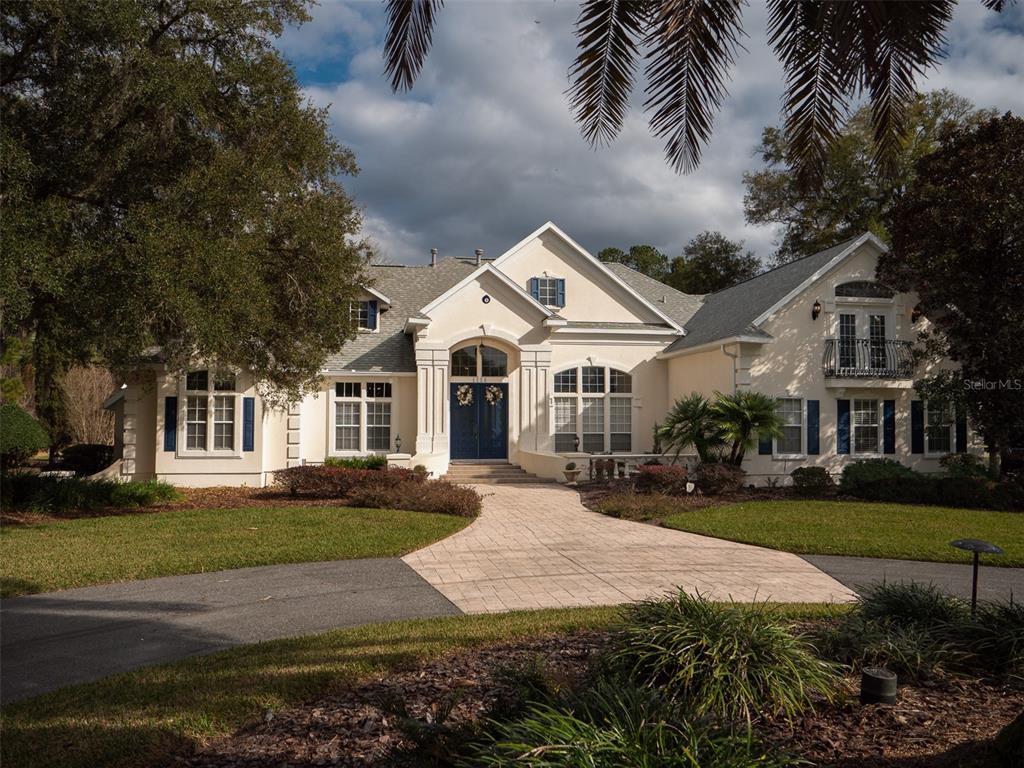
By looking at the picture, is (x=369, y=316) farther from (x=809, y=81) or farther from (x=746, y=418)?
(x=809, y=81)

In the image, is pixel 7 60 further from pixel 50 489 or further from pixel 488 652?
pixel 488 652

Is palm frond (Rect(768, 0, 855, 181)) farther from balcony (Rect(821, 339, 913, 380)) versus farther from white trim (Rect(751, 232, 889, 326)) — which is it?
balcony (Rect(821, 339, 913, 380))

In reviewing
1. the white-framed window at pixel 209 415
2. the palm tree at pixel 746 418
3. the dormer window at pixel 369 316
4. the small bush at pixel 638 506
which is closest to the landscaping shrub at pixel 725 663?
the small bush at pixel 638 506

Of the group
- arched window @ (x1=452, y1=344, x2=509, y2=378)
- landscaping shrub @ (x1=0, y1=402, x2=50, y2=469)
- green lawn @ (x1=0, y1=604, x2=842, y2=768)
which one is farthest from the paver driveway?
landscaping shrub @ (x1=0, y1=402, x2=50, y2=469)

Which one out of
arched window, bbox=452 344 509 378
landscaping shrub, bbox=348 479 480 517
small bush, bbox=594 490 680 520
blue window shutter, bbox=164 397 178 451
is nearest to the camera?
landscaping shrub, bbox=348 479 480 517

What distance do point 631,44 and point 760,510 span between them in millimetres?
12261

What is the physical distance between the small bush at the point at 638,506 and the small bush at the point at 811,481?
404cm

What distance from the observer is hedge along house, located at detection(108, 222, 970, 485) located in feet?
64.5

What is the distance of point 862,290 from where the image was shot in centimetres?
Result: 2114

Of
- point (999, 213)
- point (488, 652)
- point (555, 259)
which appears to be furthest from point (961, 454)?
point (488, 652)

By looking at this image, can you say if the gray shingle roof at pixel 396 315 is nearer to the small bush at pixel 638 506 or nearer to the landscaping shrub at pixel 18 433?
the small bush at pixel 638 506

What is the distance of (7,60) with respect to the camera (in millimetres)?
11430

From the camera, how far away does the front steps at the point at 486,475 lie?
20.1 meters

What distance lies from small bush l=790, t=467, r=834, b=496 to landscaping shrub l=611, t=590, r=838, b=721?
13896 mm
